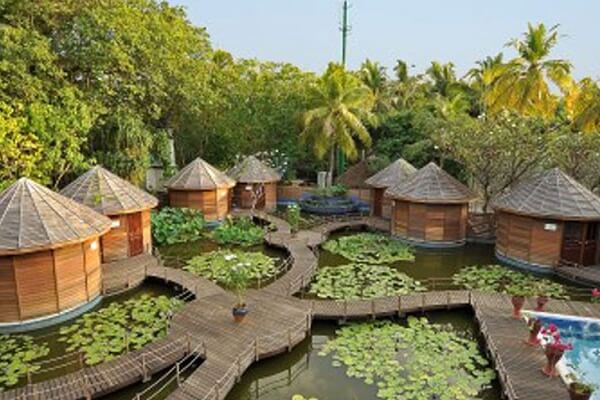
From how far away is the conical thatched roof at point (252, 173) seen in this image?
28.3 meters

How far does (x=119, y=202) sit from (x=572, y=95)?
73.5ft

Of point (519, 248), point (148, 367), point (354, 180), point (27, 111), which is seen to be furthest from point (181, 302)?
point (354, 180)

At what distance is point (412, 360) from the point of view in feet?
37.8

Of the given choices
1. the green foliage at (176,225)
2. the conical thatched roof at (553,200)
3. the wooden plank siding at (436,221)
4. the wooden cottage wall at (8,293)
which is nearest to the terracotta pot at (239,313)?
the wooden cottage wall at (8,293)

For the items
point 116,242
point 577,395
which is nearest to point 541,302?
point 577,395

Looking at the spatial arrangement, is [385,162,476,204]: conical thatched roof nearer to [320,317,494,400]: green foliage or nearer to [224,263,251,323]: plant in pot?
[320,317,494,400]: green foliage

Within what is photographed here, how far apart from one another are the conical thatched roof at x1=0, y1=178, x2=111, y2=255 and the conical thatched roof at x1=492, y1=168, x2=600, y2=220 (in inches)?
634

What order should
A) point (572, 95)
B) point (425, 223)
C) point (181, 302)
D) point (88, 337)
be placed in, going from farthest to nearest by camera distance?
point (572, 95), point (425, 223), point (181, 302), point (88, 337)

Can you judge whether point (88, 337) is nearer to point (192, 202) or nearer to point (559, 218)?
point (192, 202)

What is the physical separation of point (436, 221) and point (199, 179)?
1259 centimetres

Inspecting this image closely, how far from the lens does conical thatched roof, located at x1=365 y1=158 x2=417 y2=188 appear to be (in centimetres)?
2617

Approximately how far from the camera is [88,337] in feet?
41.2

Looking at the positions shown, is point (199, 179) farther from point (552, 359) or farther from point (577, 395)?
point (577, 395)

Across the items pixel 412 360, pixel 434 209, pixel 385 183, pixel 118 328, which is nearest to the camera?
pixel 412 360
